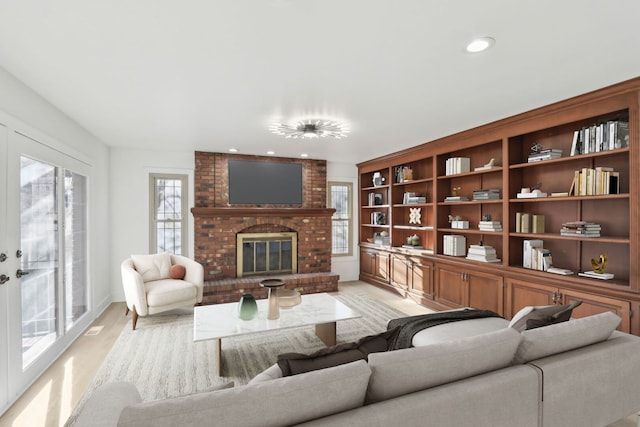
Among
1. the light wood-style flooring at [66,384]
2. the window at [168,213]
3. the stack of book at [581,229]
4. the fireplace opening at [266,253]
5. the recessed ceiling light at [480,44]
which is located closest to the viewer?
the recessed ceiling light at [480,44]

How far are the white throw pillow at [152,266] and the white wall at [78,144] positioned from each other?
1.86 feet

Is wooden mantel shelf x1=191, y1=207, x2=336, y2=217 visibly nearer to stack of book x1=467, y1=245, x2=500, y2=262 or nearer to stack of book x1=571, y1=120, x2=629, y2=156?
stack of book x1=467, y1=245, x2=500, y2=262

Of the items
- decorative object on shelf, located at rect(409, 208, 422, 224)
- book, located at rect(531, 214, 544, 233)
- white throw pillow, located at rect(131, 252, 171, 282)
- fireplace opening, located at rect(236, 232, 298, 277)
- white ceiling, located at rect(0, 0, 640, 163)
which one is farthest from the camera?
fireplace opening, located at rect(236, 232, 298, 277)

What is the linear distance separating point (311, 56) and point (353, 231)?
485 centimetres

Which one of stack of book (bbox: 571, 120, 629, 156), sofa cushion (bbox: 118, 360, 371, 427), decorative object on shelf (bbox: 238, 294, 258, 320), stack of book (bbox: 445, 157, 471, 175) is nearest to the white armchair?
decorative object on shelf (bbox: 238, 294, 258, 320)

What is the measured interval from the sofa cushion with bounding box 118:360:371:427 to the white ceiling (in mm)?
1742

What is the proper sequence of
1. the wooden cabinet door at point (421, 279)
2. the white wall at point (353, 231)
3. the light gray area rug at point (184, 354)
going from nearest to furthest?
the light gray area rug at point (184, 354)
the wooden cabinet door at point (421, 279)
the white wall at point (353, 231)

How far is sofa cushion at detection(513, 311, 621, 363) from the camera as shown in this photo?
169 centimetres

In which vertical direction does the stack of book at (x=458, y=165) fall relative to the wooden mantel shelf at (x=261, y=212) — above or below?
above

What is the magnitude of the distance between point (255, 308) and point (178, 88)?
2.06 m

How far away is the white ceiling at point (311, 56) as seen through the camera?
5.47 feet

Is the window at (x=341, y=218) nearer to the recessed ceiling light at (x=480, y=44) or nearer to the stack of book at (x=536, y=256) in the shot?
the stack of book at (x=536, y=256)

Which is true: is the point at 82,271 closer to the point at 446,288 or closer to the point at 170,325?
the point at 170,325

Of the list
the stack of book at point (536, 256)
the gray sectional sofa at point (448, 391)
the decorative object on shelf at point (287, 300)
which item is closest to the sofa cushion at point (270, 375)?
the gray sectional sofa at point (448, 391)
